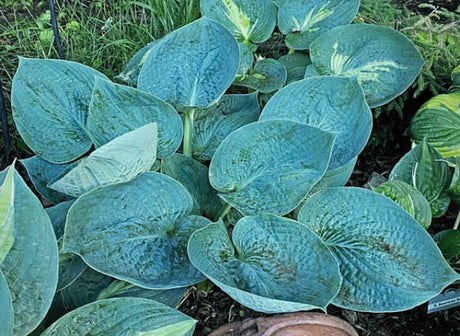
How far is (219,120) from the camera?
129 centimetres

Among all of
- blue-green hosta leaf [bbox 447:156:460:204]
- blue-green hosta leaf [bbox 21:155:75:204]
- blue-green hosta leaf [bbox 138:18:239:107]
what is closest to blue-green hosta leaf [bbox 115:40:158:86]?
blue-green hosta leaf [bbox 138:18:239:107]

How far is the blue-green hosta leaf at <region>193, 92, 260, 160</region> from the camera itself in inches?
49.9

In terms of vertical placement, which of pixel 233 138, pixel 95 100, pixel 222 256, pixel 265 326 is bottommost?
pixel 265 326

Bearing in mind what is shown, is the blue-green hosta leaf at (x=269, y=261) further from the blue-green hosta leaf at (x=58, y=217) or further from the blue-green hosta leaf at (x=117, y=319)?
the blue-green hosta leaf at (x=58, y=217)

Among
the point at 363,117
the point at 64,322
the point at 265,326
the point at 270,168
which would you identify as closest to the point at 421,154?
the point at 363,117

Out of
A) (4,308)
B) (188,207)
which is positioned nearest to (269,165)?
(188,207)

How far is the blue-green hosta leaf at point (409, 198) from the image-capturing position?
44.1 inches

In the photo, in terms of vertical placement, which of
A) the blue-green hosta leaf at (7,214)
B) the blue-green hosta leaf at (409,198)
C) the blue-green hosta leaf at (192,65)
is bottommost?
the blue-green hosta leaf at (409,198)

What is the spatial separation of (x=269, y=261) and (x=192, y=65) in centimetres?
45

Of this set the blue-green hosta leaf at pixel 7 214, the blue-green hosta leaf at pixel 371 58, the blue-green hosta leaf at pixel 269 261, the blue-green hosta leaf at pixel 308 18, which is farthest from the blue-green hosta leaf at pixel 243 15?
the blue-green hosta leaf at pixel 7 214

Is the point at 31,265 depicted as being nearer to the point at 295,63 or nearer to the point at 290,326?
the point at 290,326

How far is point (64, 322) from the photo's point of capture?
81 cm

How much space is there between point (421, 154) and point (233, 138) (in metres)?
0.43

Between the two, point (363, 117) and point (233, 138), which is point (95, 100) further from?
point (363, 117)
